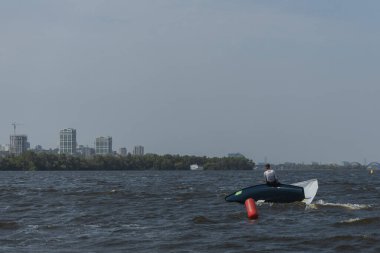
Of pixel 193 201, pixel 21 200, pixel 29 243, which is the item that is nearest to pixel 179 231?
pixel 29 243

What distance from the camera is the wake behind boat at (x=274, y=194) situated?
38153 millimetres

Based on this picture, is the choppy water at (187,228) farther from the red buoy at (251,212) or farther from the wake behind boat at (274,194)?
the wake behind boat at (274,194)

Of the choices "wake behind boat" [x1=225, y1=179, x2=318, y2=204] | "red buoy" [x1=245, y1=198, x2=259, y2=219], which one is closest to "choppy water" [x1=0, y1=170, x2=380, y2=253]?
"red buoy" [x1=245, y1=198, x2=259, y2=219]

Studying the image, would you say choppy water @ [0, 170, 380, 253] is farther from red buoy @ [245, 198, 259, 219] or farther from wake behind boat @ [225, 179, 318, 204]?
wake behind boat @ [225, 179, 318, 204]

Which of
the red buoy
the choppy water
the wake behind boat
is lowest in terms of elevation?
the choppy water

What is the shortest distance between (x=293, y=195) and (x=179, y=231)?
13.1 m

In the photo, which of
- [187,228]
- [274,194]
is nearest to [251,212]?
[187,228]

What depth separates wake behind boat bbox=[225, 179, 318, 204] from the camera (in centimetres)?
3815

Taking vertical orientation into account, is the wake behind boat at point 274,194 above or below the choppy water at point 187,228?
above

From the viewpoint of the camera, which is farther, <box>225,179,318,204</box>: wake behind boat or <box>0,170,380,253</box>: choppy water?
<box>225,179,318,204</box>: wake behind boat

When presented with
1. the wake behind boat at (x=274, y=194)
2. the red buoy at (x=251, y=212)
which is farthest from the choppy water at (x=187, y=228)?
the wake behind boat at (x=274, y=194)

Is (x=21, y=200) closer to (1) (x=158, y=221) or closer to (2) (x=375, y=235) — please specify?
(1) (x=158, y=221)

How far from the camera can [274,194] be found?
1511 inches

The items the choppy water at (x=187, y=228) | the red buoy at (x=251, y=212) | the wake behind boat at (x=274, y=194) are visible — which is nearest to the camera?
the choppy water at (x=187, y=228)
